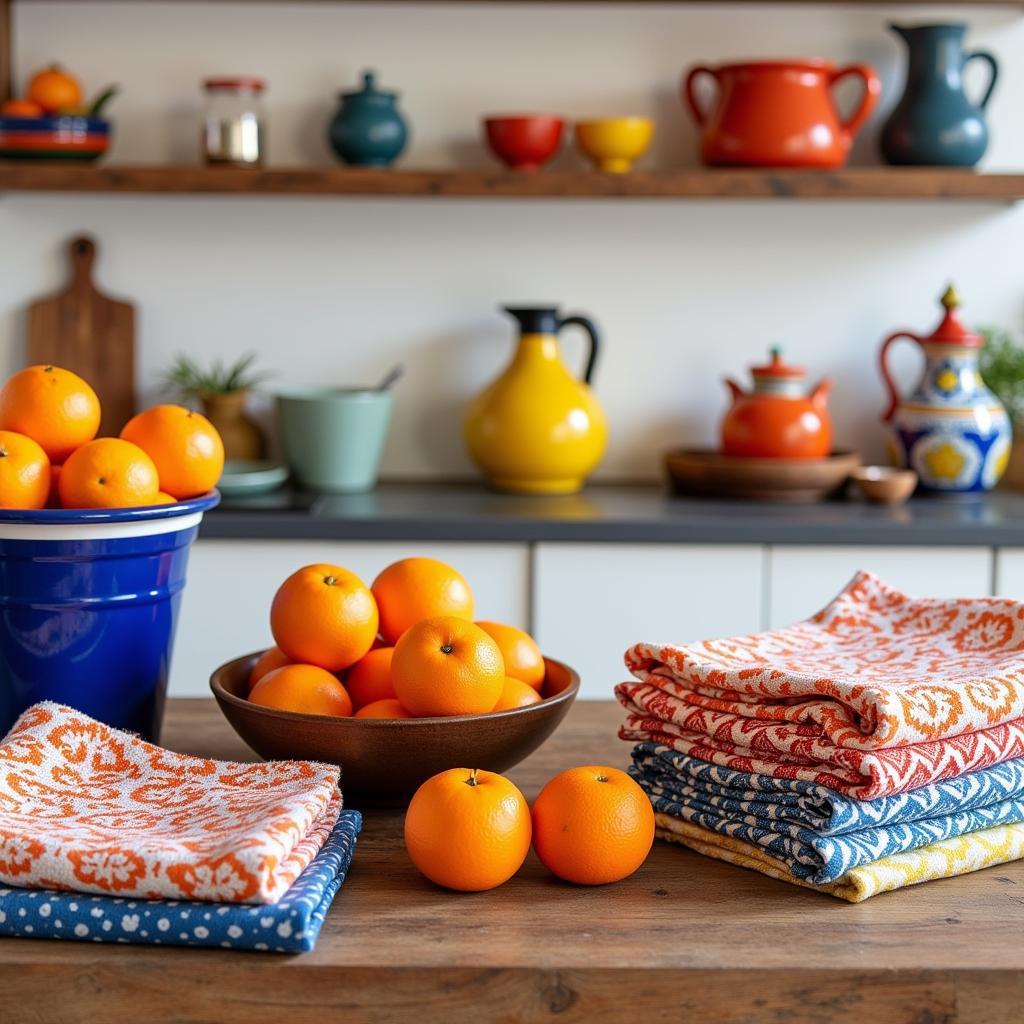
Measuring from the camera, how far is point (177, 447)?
127 cm

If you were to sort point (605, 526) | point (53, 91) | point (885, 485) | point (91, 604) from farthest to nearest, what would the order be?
point (53, 91), point (885, 485), point (605, 526), point (91, 604)

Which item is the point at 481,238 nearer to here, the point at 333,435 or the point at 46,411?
the point at 333,435

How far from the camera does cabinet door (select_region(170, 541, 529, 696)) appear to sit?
2691 mm

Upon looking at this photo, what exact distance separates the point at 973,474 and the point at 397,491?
3.78 feet

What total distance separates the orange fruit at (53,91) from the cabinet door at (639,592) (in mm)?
1320

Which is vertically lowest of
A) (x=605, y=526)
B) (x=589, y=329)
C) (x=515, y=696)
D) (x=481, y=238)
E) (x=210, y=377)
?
(x=605, y=526)

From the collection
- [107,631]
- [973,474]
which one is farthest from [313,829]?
[973,474]

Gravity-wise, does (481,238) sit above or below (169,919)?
above

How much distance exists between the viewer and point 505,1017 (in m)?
0.91

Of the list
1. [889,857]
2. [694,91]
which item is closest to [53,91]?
[694,91]

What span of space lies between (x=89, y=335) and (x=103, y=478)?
2.09 meters

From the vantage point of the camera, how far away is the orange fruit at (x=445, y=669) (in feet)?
3.66

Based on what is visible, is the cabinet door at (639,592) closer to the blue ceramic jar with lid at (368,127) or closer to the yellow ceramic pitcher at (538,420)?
the yellow ceramic pitcher at (538,420)

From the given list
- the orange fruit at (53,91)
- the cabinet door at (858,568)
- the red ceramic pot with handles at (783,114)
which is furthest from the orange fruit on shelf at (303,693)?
the orange fruit at (53,91)
